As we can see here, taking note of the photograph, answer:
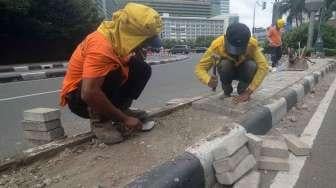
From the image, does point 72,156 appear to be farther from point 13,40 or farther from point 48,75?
point 13,40

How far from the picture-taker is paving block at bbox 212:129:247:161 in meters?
2.92

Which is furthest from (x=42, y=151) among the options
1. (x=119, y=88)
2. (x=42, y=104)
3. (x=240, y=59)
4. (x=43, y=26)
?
(x=43, y=26)

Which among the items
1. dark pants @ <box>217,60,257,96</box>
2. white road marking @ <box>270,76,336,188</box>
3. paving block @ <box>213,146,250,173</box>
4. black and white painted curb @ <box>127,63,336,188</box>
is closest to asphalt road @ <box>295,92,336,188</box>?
white road marking @ <box>270,76,336,188</box>

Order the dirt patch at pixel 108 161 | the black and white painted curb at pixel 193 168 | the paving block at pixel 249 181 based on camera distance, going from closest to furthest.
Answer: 1. the black and white painted curb at pixel 193 168
2. the dirt patch at pixel 108 161
3. the paving block at pixel 249 181

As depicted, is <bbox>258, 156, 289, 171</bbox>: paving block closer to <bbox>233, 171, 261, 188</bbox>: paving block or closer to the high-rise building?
<bbox>233, 171, 261, 188</bbox>: paving block

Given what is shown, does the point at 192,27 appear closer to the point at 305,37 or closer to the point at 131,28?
the point at 305,37

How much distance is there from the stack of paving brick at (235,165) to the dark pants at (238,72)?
1815mm

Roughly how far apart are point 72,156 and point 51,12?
2322cm

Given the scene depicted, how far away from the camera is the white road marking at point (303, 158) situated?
3.13 metres

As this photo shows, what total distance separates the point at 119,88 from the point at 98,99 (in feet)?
1.64

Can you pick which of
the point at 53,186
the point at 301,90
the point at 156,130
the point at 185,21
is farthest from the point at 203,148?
the point at 185,21

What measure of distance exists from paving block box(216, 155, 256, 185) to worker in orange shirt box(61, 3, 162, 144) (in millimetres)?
Answer: 839

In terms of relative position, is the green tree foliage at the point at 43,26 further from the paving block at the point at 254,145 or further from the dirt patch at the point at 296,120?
the paving block at the point at 254,145

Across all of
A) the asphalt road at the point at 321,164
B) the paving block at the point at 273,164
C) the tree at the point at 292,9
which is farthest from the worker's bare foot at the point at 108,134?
the tree at the point at 292,9
